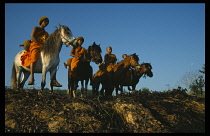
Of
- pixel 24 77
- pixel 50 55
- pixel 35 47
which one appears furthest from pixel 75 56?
pixel 24 77

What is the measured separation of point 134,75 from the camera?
53.2ft

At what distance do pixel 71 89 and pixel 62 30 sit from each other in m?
2.76

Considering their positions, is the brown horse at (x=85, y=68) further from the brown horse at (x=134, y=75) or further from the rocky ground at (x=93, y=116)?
the brown horse at (x=134, y=75)

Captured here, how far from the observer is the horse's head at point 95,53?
41.7ft

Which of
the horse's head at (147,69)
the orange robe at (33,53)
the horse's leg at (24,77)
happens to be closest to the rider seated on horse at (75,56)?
the orange robe at (33,53)

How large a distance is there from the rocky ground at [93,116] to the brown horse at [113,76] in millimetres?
3819

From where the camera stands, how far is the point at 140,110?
9.27m

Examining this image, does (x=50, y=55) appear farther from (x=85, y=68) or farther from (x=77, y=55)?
(x=85, y=68)

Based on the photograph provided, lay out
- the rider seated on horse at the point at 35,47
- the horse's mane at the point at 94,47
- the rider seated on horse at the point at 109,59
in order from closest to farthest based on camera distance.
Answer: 1. the rider seated on horse at the point at 35,47
2. the horse's mane at the point at 94,47
3. the rider seated on horse at the point at 109,59

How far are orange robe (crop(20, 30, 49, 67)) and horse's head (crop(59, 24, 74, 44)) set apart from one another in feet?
3.31

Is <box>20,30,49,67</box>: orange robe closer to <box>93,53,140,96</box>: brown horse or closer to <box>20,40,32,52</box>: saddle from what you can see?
<box>20,40,32,52</box>: saddle

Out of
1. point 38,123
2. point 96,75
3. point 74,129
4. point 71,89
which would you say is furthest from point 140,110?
point 96,75
